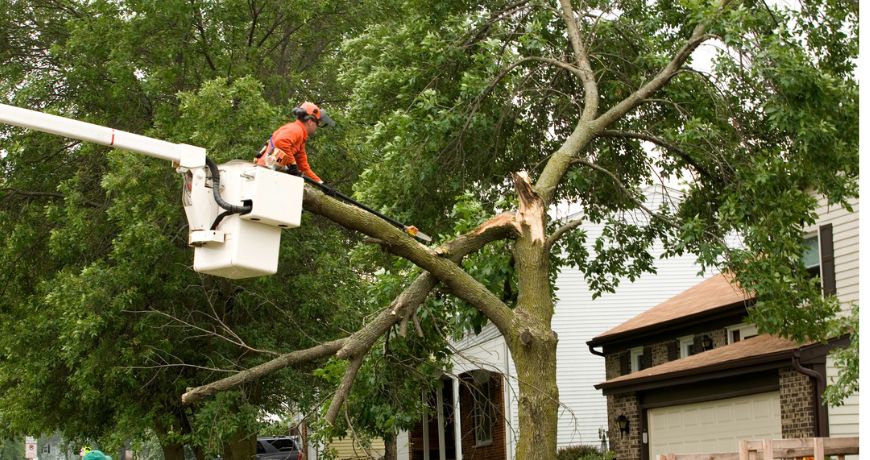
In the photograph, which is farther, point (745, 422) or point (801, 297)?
point (745, 422)

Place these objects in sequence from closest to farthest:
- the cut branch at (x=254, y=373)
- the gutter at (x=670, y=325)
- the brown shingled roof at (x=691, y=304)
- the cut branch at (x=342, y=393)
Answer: the cut branch at (x=254, y=373) < the cut branch at (x=342, y=393) < the gutter at (x=670, y=325) < the brown shingled roof at (x=691, y=304)

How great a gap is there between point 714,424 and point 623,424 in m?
3.09

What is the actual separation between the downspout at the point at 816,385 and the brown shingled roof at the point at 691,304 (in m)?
3.59

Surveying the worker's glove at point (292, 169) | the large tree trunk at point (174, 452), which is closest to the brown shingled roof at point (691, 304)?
the large tree trunk at point (174, 452)

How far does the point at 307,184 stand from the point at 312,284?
12176 millimetres

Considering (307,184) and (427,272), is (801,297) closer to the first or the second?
(427,272)

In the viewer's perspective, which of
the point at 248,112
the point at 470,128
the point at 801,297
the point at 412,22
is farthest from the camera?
the point at 248,112

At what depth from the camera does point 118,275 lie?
20578 mm

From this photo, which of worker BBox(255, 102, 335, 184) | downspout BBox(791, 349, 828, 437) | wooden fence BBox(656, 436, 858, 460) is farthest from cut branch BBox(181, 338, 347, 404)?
downspout BBox(791, 349, 828, 437)

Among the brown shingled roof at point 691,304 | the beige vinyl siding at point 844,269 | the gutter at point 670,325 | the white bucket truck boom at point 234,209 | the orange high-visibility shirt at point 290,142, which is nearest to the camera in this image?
the white bucket truck boom at point 234,209

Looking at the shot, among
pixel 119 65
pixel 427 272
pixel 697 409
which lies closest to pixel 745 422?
pixel 697 409

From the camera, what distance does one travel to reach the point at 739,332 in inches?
912

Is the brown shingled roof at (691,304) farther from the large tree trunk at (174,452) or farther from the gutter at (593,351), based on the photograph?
the large tree trunk at (174,452)

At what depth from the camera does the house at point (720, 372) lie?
61.0ft
